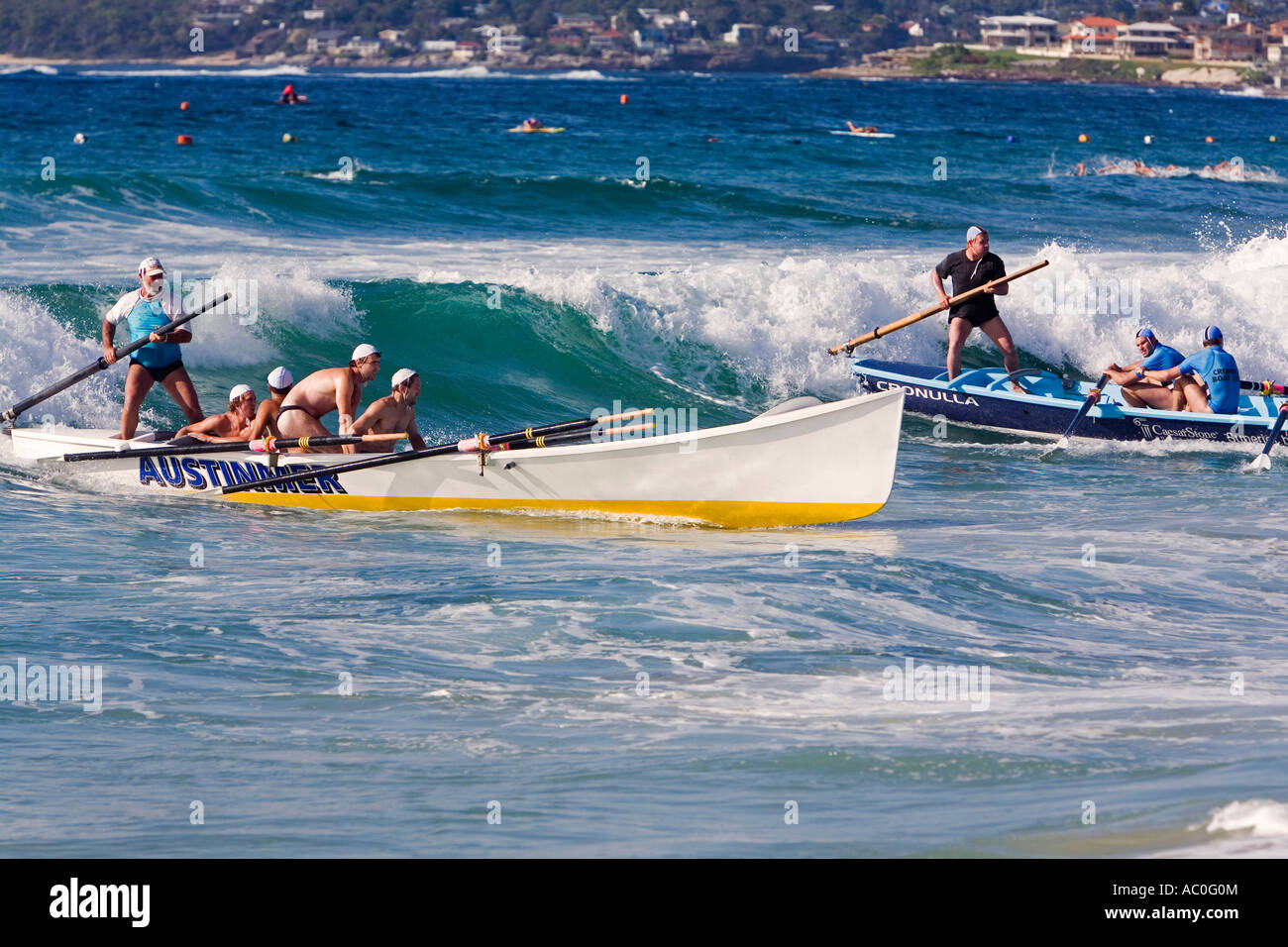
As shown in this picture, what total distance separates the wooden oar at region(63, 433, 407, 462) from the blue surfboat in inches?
215

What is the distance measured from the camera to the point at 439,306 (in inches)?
737

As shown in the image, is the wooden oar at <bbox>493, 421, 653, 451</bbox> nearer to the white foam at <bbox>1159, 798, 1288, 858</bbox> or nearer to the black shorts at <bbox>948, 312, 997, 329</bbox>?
the black shorts at <bbox>948, 312, 997, 329</bbox>

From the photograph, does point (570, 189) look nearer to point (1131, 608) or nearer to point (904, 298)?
point (904, 298)

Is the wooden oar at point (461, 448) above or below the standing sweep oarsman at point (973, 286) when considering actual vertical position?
below

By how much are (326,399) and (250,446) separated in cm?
70

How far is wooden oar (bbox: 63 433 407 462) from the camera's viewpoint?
1082 cm

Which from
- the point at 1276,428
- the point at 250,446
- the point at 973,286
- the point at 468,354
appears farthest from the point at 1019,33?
the point at 250,446

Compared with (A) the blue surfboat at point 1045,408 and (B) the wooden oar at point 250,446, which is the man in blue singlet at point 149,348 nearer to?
(B) the wooden oar at point 250,446

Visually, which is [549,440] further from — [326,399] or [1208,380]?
[1208,380]

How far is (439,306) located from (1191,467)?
30.2ft

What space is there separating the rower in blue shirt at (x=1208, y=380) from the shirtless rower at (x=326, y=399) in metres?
7.87

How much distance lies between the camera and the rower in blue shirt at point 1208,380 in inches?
565

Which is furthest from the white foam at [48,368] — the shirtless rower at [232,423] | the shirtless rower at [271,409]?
the shirtless rower at [271,409]

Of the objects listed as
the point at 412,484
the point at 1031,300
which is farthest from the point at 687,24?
the point at 412,484
